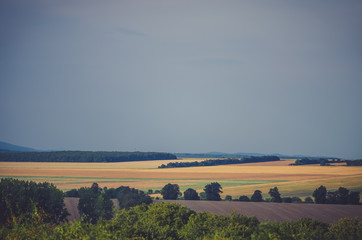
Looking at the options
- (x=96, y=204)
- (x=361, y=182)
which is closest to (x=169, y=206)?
(x=96, y=204)

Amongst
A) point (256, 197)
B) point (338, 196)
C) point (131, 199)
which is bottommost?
point (256, 197)

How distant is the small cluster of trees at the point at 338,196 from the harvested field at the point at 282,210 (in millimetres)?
11128

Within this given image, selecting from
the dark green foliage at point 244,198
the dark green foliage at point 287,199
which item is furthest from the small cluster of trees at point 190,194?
the dark green foliage at point 287,199

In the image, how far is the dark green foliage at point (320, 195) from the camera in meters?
93.5

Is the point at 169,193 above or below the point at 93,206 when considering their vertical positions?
above

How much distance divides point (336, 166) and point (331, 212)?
8244 centimetres

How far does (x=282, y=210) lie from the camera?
77.9 metres

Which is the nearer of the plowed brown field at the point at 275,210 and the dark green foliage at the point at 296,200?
the plowed brown field at the point at 275,210

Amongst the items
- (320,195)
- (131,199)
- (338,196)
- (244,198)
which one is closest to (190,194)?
(244,198)

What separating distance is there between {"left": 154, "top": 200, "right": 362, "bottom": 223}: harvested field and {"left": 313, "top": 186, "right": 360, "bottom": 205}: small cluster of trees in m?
11.1

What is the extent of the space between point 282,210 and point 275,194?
856 inches

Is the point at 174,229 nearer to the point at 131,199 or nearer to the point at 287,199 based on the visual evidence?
the point at 131,199

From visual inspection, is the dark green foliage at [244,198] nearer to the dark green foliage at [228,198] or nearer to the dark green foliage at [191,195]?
the dark green foliage at [228,198]

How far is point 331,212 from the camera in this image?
74.4m
